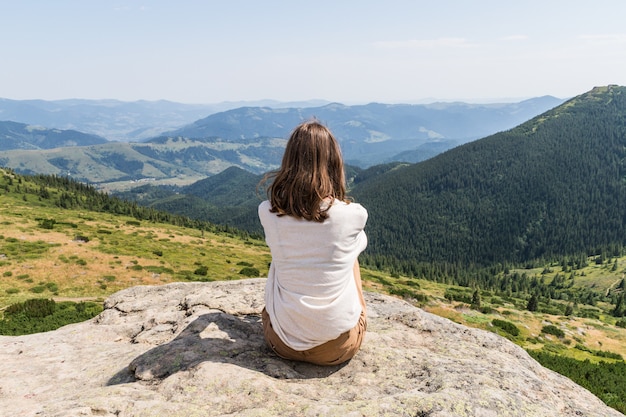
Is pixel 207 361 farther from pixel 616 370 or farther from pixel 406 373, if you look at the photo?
pixel 616 370

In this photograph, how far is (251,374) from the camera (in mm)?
7570

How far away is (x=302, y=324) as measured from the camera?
7254 millimetres

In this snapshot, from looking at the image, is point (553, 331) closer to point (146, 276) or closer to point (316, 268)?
point (146, 276)

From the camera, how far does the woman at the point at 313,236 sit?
6.73m

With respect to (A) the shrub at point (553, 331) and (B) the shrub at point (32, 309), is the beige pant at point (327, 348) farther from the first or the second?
(A) the shrub at point (553, 331)

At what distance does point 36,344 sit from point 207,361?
752cm

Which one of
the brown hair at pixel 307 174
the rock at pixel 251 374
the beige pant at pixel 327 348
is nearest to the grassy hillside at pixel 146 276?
the rock at pixel 251 374

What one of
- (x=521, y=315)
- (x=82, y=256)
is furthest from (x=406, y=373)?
(x=521, y=315)

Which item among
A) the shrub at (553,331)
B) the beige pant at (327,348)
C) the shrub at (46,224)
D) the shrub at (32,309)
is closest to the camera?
the beige pant at (327,348)

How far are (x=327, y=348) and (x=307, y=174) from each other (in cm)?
394

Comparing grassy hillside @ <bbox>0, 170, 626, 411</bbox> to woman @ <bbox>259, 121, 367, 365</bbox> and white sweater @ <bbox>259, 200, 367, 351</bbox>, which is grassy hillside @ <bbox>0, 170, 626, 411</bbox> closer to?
white sweater @ <bbox>259, 200, 367, 351</bbox>

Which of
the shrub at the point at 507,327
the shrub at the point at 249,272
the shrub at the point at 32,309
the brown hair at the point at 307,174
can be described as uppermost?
the brown hair at the point at 307,174

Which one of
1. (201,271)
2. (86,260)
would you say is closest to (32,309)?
(86,260)

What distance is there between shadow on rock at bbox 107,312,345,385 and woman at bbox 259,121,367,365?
1088mm
